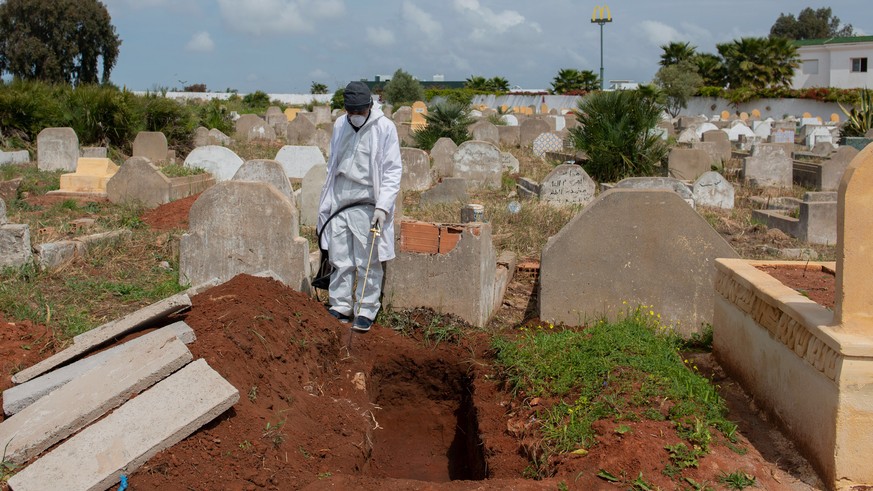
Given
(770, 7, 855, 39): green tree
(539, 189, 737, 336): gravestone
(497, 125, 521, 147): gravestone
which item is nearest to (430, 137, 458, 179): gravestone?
(497, 125, 521, 147): gravestone

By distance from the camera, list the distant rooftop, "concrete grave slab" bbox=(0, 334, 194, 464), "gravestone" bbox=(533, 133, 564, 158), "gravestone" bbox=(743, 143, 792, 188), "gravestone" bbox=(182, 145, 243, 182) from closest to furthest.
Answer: "concrete grave slab" bbox=(0, 334, 194, 464)
"gravestone" bbox=(182, 145, 243, 182)
"gravestone" bbox=(743, 143, 792, 188)
"gravestone" bbox=(533, 133, 564, 158)
the distant rooftop

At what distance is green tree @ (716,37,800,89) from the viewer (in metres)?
44.6

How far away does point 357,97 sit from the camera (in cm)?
568

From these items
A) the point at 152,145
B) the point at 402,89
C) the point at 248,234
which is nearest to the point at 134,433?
the point at 248,234

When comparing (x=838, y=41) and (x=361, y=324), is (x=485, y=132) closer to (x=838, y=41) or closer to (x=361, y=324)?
(x=361, y=324)

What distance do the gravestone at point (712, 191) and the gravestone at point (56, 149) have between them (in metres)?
11.4

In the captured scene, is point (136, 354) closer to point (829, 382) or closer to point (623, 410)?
point (623, 410)

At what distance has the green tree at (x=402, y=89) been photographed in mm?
43906

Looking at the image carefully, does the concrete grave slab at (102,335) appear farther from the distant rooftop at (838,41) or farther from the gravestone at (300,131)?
the distant rooftop at (838,41)

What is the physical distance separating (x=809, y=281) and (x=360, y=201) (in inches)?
119

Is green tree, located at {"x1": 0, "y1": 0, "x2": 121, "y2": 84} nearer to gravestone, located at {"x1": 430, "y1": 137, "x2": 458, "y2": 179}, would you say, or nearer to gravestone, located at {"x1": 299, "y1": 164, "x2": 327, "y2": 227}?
→ gravestone, located at {"x1": 430, "y1": 137, "x2": 458, "y2": 179}

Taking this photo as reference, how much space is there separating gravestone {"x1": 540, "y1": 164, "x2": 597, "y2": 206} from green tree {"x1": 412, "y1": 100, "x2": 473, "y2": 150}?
6992mm

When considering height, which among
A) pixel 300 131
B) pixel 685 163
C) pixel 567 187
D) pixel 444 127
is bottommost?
pixel 567 187

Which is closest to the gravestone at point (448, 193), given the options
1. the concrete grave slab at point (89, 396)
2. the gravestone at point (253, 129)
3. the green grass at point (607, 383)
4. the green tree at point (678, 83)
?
the green grass at point (607, 383)
